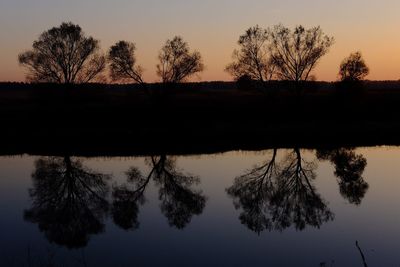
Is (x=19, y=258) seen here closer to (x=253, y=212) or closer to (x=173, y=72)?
(x=253, y=212)

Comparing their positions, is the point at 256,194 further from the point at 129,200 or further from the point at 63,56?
the point at 63,56

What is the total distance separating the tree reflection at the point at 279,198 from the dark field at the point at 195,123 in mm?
9274

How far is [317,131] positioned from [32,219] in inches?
1298

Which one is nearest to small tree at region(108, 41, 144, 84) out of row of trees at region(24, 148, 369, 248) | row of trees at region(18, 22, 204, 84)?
row of trees at region(18, 22, 204, 84)

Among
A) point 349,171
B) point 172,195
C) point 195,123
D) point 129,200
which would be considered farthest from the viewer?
point 195,123

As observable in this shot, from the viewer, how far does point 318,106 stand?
57094mm

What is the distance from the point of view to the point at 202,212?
18750mm

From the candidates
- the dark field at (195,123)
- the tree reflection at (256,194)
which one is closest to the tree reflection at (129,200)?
the tree reflection at (256,194)

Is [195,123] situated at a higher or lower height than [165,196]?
higher

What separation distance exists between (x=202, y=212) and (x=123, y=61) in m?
46.3

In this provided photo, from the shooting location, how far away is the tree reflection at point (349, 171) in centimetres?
2138

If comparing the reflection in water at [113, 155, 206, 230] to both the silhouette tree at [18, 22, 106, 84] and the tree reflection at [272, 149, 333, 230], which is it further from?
the silhouette tree at [18, 22, 106, 84]


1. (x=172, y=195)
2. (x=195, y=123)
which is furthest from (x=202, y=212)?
(x=195, y=123)

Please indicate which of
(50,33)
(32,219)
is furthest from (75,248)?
(50,33)
